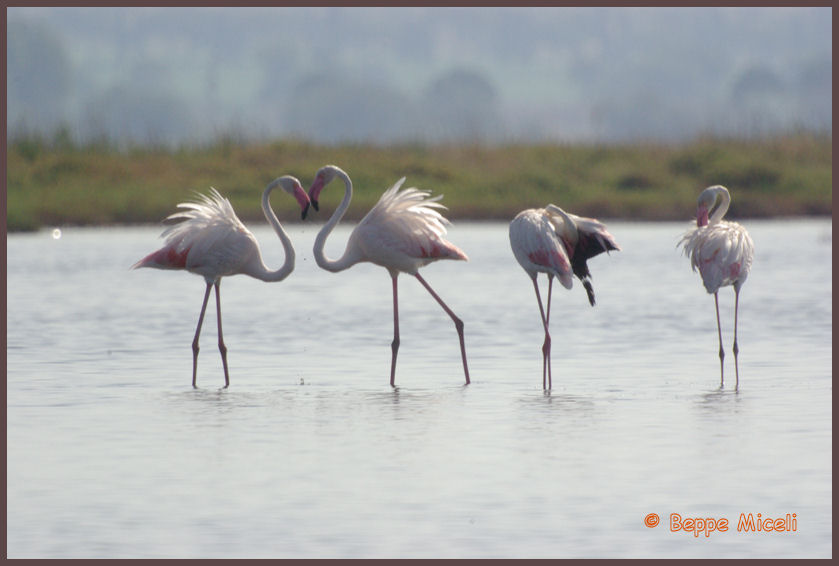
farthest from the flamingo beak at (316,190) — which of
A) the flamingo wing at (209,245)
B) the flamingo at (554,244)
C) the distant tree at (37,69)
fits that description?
the distant tree at (37,69)

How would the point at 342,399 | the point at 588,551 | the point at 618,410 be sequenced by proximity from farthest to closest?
the point at 342,399
the point at 618,410
the point at 588,551

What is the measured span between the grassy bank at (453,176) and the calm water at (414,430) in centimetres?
1105

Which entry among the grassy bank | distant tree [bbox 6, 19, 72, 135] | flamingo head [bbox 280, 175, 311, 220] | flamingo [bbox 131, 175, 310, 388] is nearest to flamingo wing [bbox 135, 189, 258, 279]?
flamingo [bbox 131, 175, 310, 388]

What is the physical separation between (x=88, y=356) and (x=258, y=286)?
580 cm

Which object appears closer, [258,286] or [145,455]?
[145,455]

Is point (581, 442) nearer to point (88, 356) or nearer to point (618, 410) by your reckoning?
point (618, 410)

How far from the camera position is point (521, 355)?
10531 millimetres

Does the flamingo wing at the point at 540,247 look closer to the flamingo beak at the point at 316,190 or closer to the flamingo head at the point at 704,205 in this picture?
the flamingo head at the point at 704,205

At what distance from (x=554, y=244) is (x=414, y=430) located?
7.55 feet

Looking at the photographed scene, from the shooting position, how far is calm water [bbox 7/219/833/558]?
5.55 metres

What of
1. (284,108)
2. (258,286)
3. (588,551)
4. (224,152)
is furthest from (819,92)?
(588,551)

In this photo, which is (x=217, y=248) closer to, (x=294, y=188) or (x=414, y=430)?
(x=294, y=188)

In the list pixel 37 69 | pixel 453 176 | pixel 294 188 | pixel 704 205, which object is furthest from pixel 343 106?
pixel 294 188

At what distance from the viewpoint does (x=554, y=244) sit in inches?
372
